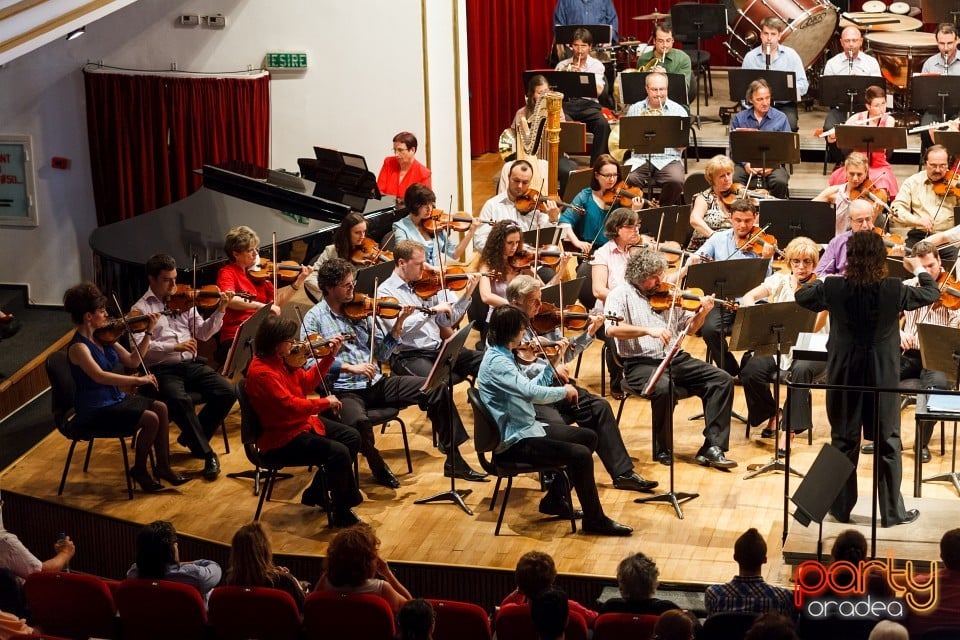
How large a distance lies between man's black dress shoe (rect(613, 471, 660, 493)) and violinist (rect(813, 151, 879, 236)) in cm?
280

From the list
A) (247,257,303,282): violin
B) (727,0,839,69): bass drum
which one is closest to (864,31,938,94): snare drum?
(727,0,839,69): bass drum

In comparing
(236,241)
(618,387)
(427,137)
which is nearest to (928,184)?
(618,387)

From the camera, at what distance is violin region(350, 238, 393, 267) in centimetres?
780

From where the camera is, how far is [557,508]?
646 cm

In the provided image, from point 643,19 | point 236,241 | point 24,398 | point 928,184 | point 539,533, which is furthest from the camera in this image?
point 643,19

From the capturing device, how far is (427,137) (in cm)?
1057

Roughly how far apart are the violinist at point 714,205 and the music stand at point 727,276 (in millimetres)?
1689

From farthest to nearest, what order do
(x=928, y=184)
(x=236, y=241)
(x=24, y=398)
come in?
(x=24, y=398) → (x=928, y=184) → (x=236, y=241)

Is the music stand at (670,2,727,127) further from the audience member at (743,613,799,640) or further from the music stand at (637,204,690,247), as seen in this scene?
the audience member at (743,613,799,640)

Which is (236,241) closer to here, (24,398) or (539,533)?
(539,533)

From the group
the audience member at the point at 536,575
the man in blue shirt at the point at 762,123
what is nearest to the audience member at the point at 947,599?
the audience member at the point at 536,575

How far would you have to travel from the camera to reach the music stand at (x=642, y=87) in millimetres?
10859

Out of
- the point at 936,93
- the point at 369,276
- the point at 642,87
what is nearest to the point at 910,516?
the point at 369,276

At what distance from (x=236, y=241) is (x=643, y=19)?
7981 millimetres
